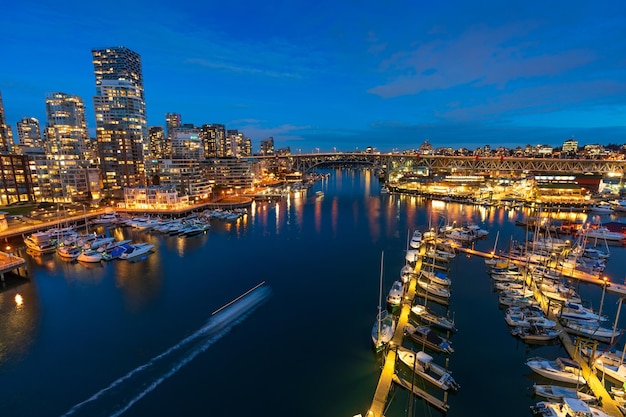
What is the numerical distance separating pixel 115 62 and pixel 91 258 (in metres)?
124

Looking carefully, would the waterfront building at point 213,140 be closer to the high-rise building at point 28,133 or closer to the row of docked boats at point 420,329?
the high-rise building at point 28,133

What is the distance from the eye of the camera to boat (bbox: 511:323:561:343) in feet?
49.4

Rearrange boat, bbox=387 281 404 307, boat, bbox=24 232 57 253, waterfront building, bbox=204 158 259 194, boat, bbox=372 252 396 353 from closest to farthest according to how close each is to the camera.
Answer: boat, bbox=372 252 396 353
boat, bbox=387 281 404 307
boat, bbox=24 232 57 253
waterfront building, bbox=204 158 259 194

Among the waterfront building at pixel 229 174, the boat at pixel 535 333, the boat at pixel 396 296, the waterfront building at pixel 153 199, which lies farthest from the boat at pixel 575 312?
the waterfront building at pixel 229 174

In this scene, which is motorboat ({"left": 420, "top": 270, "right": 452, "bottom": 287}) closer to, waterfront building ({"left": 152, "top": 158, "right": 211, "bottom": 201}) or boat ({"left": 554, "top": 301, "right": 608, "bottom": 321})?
boat ({"left": 554, "top": 301, "right": 608, "bottom": 321})

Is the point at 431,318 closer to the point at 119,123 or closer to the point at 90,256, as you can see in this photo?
the point at 90,256

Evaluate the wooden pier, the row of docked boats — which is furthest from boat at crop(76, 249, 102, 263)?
the row of docked boats

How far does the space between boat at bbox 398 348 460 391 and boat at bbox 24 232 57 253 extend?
34954 millimetres

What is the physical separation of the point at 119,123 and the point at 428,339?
85139mm

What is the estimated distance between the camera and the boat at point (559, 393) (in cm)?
1100

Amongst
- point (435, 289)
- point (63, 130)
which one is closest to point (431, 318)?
point (435, 289)

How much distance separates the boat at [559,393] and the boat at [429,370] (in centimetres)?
295

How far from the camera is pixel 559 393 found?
37.7ft

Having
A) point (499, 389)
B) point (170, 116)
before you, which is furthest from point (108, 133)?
point (170, 116)
